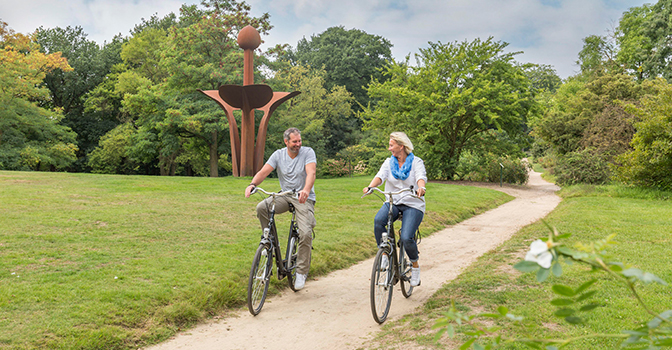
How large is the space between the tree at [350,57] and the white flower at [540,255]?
157 feet

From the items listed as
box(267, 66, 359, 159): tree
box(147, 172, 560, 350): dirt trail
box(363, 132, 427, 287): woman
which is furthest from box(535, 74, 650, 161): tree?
box(363, 132, 427, 287): woman

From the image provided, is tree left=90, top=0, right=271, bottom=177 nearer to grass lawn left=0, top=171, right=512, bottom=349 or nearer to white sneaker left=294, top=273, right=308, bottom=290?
grass lawn left=0, top=171, right=512, bottom=349

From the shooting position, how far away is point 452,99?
76.6 ft

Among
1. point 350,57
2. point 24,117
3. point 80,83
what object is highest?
point 350,57

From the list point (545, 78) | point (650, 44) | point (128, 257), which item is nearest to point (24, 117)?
point (128, 257)

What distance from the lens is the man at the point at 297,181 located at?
17.9ft

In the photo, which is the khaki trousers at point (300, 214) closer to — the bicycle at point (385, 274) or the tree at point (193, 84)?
the bicycle at point (385, 274)

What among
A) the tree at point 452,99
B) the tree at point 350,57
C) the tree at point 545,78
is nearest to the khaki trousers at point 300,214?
the tree at point 452,99

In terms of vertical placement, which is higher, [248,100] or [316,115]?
[316,115]

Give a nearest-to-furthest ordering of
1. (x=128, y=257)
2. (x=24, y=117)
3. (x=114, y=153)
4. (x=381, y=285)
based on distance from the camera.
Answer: (x=381, y=285)
(x=128, y=257)
(x=24, y=117)
(x=114, y=153)

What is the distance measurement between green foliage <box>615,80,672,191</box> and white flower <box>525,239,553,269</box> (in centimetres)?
1698

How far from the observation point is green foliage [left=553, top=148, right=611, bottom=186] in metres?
20.5

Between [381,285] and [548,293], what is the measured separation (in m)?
1.93

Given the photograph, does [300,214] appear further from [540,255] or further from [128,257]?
[540,255]
